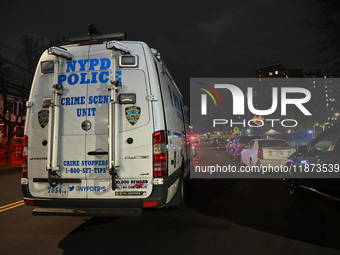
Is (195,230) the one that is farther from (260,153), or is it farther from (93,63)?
(260,153)

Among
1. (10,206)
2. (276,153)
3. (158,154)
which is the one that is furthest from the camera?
(276,153)

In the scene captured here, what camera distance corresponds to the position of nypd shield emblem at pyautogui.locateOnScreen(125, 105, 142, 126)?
402 cm

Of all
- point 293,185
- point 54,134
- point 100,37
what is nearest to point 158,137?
point 54,134

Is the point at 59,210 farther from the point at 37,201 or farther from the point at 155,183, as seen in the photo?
the point at 155,183

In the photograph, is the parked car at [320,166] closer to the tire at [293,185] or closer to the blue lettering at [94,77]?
the tire at [293,185]

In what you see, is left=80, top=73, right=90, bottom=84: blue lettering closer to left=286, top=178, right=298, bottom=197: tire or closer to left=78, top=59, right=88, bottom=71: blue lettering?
left=78, top=59, right=88, bottom=71: blue lettering

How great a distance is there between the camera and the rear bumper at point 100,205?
3.86 metres

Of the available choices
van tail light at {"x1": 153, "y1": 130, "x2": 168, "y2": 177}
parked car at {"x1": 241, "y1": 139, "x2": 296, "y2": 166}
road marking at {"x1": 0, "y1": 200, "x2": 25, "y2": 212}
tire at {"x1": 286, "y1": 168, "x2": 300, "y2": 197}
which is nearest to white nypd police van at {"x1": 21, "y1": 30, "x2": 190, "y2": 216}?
van tail light at {"x1": 153, "y1": 130, "x2": 168, "y2": 177}

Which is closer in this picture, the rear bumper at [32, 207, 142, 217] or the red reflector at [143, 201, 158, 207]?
the rear bumper at [32, 207, 142, 217]

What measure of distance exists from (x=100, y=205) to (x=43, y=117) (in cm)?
172

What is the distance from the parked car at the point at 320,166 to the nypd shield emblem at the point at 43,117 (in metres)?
5.31

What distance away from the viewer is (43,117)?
4.29 m

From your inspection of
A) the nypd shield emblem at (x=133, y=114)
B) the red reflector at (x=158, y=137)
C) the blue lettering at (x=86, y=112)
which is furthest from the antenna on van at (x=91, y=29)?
the red reflector at (x=158, y=137)

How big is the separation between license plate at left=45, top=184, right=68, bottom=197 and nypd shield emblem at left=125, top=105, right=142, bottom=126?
4.84 feet
